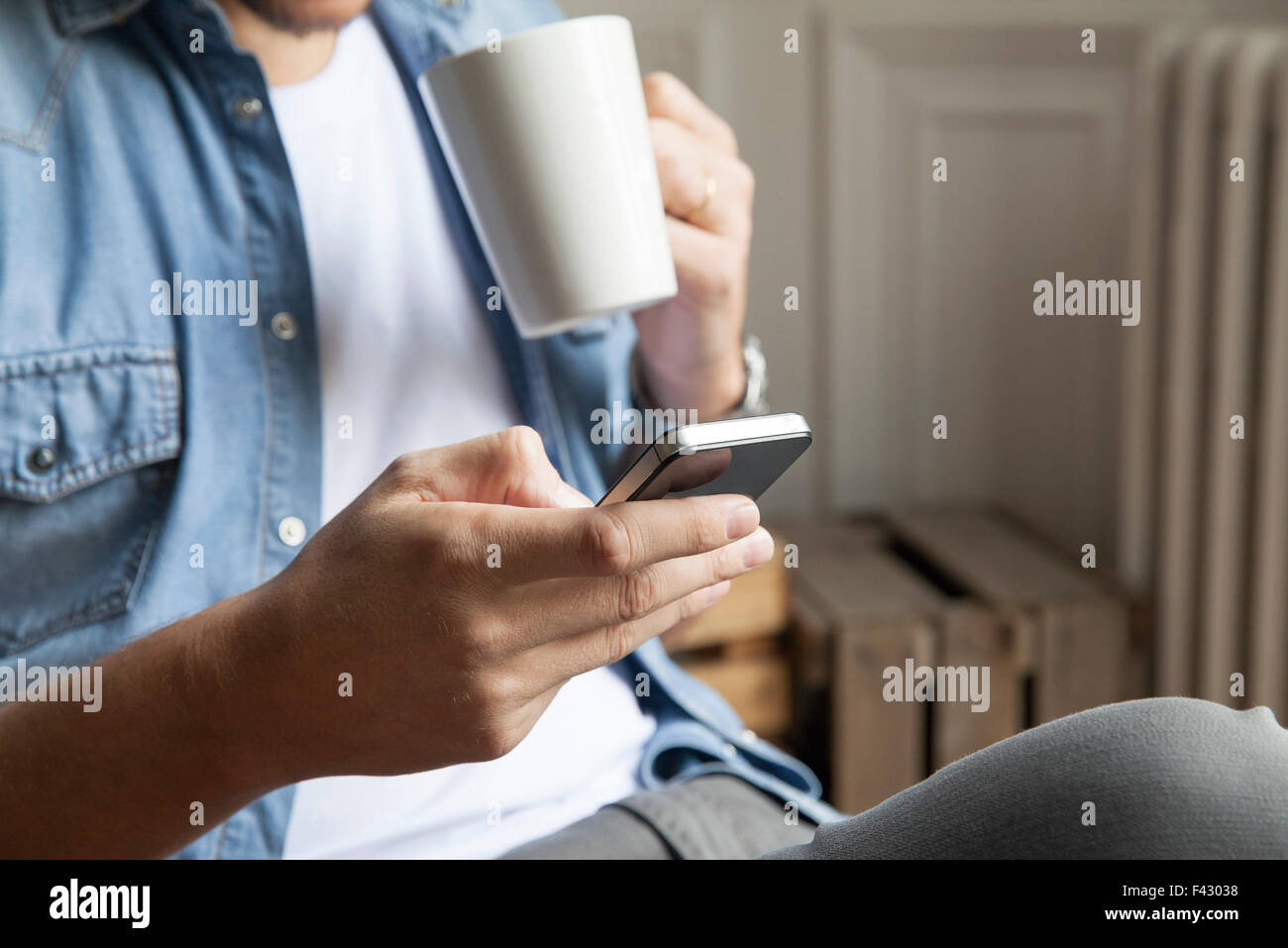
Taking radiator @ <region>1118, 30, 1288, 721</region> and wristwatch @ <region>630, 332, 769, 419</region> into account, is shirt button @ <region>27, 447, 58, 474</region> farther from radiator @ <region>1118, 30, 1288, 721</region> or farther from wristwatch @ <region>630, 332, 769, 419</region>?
radiator @ <region>1118, 30, 1288, 721</region>

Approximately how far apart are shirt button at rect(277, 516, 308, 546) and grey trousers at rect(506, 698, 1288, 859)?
0.30 m

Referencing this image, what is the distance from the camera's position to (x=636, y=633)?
1.55 feet

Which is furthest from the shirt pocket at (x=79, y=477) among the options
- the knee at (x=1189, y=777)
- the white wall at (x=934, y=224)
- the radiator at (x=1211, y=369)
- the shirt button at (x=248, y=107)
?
the radiator at (x=1211, y=369)

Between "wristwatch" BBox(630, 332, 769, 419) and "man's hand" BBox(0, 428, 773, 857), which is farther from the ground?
"wristwatch" BBox(630, 332, 769, 419)

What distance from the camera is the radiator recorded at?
110cm

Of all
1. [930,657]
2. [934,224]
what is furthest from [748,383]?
[934,224]

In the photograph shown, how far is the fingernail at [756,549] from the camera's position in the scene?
0.44 metres

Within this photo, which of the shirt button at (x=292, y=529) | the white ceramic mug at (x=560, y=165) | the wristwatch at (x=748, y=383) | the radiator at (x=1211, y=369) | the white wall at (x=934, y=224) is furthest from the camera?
the white wall at (x=934, y=224)

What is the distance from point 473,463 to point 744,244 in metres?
0.29

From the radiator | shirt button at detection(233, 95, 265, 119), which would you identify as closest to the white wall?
the radiator

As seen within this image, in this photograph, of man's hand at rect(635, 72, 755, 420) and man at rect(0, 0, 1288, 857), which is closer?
man at rect(0, 0, 1288, 857)

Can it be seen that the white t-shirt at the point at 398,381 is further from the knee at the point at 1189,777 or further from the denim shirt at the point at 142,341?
the knee at the point at 1189,777

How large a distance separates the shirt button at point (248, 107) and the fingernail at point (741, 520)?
0.39 metres

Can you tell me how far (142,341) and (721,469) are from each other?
0.35 meters
